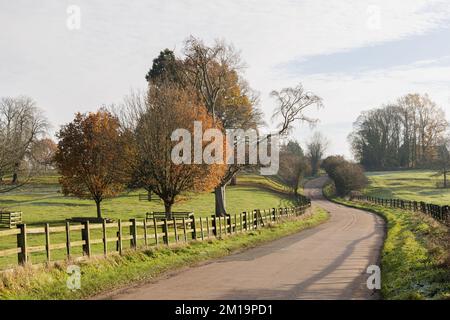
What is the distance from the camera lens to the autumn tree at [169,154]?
31.6 m

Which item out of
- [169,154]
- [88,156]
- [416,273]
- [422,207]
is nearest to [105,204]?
[88,156]

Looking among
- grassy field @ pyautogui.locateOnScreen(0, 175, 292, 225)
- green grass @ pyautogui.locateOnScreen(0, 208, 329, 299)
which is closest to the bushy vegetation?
grassy field @ pyautogui.locateOnScreen(0, 175, 292, 225)

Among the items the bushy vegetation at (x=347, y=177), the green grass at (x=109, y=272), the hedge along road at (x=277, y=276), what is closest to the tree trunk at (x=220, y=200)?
the green grass at (x=109, y=272)

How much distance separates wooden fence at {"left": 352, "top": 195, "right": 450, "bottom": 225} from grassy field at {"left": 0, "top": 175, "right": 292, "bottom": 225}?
13.8m

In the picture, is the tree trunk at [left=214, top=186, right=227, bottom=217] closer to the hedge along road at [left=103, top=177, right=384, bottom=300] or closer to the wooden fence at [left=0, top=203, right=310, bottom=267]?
the wooden fence at [left=0, top=203, right=310, bottom=267]

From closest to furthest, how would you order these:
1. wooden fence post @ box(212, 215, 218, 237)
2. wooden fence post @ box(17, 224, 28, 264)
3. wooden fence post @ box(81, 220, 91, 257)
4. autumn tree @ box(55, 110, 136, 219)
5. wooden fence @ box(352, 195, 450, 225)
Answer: wooden fence post @ box(17, 224, 28, 264) < wooden fence post @ box(81, 220, 91, 257) < wooden fence post @ box(212, 215, 218, 237) < wooden fence @ box(352, 195, 450, 225) < autumn tree @ box(55, 110, 136, 219)

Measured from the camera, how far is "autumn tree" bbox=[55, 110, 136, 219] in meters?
42.3

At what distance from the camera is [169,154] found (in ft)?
103

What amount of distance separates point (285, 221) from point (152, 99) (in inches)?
521

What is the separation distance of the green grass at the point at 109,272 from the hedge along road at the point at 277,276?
2.44ft

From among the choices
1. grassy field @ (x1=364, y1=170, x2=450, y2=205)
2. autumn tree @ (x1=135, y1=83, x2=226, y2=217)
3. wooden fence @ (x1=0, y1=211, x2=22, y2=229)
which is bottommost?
grassy field @ (x1=364, y1=170, x2=450, y2=205)

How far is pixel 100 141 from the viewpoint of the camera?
42125 mm

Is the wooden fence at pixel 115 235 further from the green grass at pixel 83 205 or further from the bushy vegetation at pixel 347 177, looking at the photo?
the bushy vegetation at pixel 347 177

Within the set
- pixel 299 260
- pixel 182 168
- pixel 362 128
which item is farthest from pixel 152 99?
pixel 362 128
